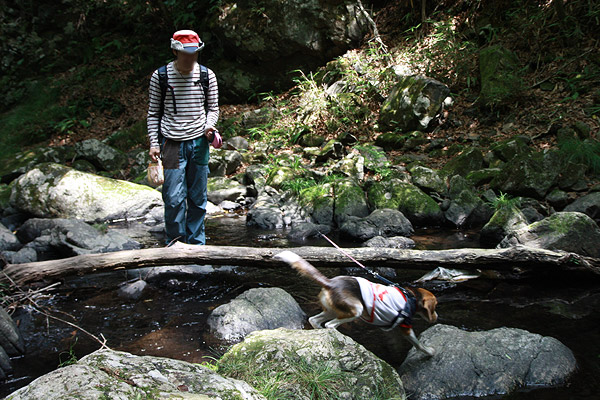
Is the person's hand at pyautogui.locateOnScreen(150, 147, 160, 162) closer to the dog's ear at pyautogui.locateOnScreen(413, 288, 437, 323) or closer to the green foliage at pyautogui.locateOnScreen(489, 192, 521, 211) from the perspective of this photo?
the dog's ear at pyautogui.locateOnScreen(413, 288, 437, 323)

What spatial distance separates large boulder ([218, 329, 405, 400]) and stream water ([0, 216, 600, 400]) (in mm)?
714

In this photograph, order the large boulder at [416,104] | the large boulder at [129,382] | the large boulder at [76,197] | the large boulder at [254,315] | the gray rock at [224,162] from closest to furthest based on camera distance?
the large boulder at [129,382], the large boulder at [254,315], the large boulder at [76,197], the large boulder at [416,104], the gray rock at [224,162]

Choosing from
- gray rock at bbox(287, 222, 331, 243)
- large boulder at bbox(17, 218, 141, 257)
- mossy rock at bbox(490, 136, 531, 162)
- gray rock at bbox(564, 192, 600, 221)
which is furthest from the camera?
mossy rock at bbox(490, 136, 531, 162)

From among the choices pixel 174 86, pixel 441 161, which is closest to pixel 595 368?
pixel 174 86

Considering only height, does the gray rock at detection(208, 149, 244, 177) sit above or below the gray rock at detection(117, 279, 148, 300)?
above

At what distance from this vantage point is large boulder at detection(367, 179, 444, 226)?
23.2 feet

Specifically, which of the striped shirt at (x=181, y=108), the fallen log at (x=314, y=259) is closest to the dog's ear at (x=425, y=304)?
the fallen log at (x=314, y=259)

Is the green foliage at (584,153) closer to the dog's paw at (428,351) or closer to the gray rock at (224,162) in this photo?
the dog's paw at (428,351)

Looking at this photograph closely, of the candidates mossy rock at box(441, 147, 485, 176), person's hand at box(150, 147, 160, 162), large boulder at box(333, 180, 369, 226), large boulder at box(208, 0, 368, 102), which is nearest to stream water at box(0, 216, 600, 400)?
person's hand at box(150, 147, 160, 162)

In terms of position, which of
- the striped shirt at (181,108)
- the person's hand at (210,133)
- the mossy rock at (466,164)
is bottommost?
the mossy rock at (466,164)

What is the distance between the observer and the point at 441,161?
8867 millimetres

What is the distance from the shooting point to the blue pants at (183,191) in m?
4.79

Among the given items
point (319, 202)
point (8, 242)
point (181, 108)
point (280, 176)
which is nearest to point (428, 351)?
point (181, 108)

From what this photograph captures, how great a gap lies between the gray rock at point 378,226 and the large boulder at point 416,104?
3932 millimetres
